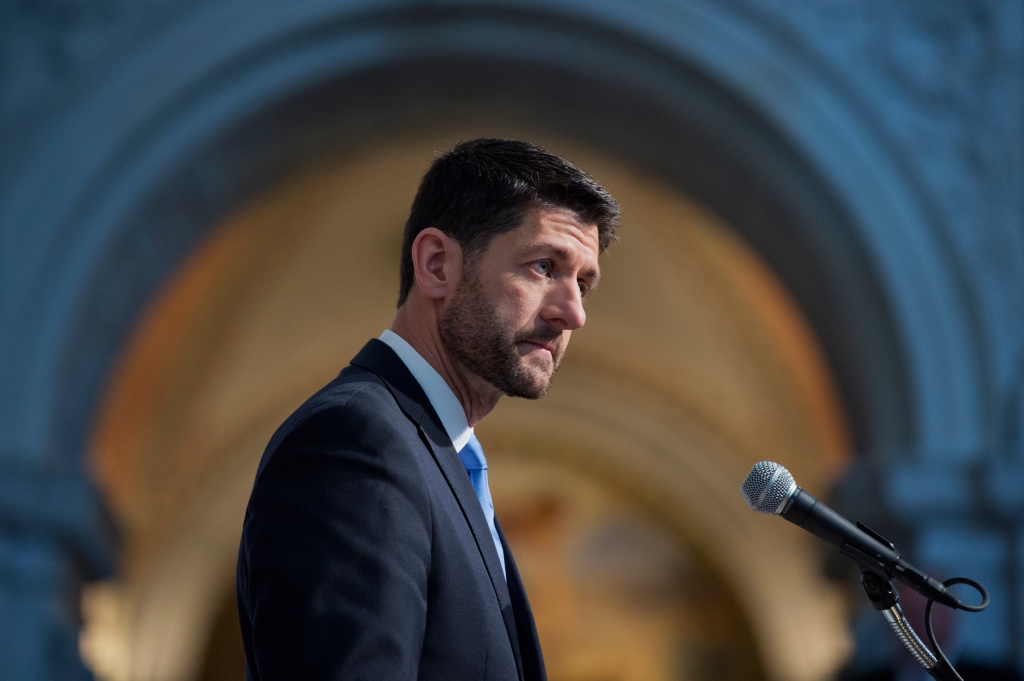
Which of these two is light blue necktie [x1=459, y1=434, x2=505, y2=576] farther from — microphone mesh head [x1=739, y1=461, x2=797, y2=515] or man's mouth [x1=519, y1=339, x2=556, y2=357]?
microphone mesh head [x1=739, y1=461, x2=797, y2=515]

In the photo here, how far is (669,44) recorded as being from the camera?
18.7 ft

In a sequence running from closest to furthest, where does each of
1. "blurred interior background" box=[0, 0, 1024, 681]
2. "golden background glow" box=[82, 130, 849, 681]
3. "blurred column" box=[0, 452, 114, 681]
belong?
"blurred column" box=[0, 452, 114, 681]
"blurred interior background" box=[0, 0, 1024, 681]
"golden background glow" box=[82, 130, 849, 681]

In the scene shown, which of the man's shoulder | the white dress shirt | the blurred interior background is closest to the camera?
the man's shoulder

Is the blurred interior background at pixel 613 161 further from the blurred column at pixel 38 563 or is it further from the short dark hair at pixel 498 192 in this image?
the short dark hair at pixel 498 192

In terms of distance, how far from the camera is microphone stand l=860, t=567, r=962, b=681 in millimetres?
1450

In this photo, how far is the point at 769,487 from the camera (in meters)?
1.51

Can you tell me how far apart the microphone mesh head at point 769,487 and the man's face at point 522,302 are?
0.97 feet

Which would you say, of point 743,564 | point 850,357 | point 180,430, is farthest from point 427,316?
point 743,564

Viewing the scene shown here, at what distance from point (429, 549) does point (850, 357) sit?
15.8 feet

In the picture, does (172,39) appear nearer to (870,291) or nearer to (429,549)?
(870,291)

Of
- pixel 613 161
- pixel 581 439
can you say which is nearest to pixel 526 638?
pixel 613 161

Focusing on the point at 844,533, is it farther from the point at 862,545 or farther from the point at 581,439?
the point at 581,439

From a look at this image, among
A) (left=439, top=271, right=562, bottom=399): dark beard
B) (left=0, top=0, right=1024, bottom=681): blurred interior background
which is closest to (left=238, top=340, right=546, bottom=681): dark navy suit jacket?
(left=439, top=271, right=562, bottom=399): dark beard

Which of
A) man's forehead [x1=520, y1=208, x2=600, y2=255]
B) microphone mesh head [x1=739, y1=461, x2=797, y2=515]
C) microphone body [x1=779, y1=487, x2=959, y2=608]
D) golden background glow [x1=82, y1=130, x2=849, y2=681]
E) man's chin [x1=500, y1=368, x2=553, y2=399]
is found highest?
golden background glow [x1=82, y1=130, x2=849, y2=681]
